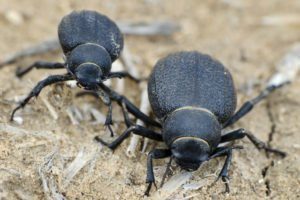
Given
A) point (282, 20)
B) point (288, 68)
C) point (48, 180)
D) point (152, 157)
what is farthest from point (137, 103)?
point (282, 20)

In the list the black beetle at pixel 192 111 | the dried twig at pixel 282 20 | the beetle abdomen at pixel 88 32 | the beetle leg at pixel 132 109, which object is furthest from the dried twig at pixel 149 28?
the beetle leg at pixel 132 109

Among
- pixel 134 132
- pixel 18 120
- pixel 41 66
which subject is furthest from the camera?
pixel 41 66

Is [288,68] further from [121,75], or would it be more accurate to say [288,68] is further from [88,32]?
[88,32]

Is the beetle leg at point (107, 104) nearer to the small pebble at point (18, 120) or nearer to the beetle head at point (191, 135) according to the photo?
the beetle head at point (191, 135)

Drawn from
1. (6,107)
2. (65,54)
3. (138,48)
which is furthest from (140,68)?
(6,107)

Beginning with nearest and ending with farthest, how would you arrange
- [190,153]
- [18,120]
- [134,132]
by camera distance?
[190,153]
[134,132]
[18,120]

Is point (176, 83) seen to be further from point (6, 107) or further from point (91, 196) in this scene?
point (6, 107)

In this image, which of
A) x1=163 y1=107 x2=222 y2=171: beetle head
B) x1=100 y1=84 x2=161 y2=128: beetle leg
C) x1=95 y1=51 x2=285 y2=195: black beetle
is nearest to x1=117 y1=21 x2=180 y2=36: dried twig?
x1=95 y1=51 x2=285 y2=195: black beetle
